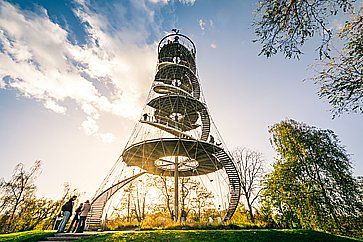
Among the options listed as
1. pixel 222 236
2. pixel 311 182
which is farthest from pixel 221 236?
pixel 311 182

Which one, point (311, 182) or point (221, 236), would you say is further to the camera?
point (311, 182)

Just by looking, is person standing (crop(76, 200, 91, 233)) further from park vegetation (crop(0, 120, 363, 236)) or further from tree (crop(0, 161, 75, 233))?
tree (crop(0, 161, 75, 233))

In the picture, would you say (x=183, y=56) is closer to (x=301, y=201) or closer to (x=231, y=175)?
(x=231, y=175)

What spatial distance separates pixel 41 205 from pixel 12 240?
74.5 ft

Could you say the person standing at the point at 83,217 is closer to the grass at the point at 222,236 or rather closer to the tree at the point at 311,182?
the grass at the point at 222,236

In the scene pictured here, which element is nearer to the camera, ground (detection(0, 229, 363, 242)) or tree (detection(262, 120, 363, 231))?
ground (detection(0, 229, 363, 242))

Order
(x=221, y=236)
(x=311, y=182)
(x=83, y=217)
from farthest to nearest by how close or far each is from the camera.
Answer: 1. (x=311, y=182)
2. (x=83, y=217)
3. (x=221, y=236)

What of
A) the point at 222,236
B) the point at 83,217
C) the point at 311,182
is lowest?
the point at 222,236

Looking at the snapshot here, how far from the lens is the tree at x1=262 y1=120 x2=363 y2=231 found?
15.7 m

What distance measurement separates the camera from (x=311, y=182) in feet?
56.0

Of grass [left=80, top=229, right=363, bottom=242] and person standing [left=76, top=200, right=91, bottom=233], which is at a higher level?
person standing [left=76, top=200, right=91, bottom=233]

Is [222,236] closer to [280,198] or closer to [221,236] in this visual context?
[221,236]

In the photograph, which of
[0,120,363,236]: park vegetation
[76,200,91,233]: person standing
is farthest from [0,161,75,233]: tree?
[76,200,91,233]: person standing

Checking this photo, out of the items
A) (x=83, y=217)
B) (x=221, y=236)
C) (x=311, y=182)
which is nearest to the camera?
(x=221, y=236)
